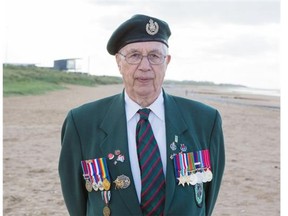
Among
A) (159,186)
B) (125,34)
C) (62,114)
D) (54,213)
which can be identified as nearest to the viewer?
(159,186)

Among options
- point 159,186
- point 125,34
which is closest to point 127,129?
point 159,186

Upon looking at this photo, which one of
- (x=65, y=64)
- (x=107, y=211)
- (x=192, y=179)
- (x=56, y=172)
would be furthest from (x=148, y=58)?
(x=65, y=64)

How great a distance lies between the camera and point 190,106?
2260 millimetres

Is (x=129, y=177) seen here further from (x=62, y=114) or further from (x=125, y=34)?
(x=62, y=114)

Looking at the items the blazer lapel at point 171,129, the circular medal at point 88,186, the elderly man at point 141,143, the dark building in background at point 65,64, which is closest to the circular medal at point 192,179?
the elderly man at point 141,143

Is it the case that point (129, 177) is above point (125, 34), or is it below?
below

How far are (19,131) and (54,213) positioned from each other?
5.45 m

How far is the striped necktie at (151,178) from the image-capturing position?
2.01m

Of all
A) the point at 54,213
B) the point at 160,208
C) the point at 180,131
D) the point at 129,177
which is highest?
the point at 180,131

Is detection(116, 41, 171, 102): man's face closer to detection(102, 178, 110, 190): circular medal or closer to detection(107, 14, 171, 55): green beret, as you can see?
detection(107, 14, 171, 55): green beret

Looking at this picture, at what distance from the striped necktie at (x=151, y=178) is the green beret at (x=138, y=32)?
0.49 m

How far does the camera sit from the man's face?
2.03 meters

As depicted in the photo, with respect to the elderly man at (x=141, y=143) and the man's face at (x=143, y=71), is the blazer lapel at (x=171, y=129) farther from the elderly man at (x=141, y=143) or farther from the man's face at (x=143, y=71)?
the man's face at (x=143, y=71)

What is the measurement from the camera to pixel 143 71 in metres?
2.02
